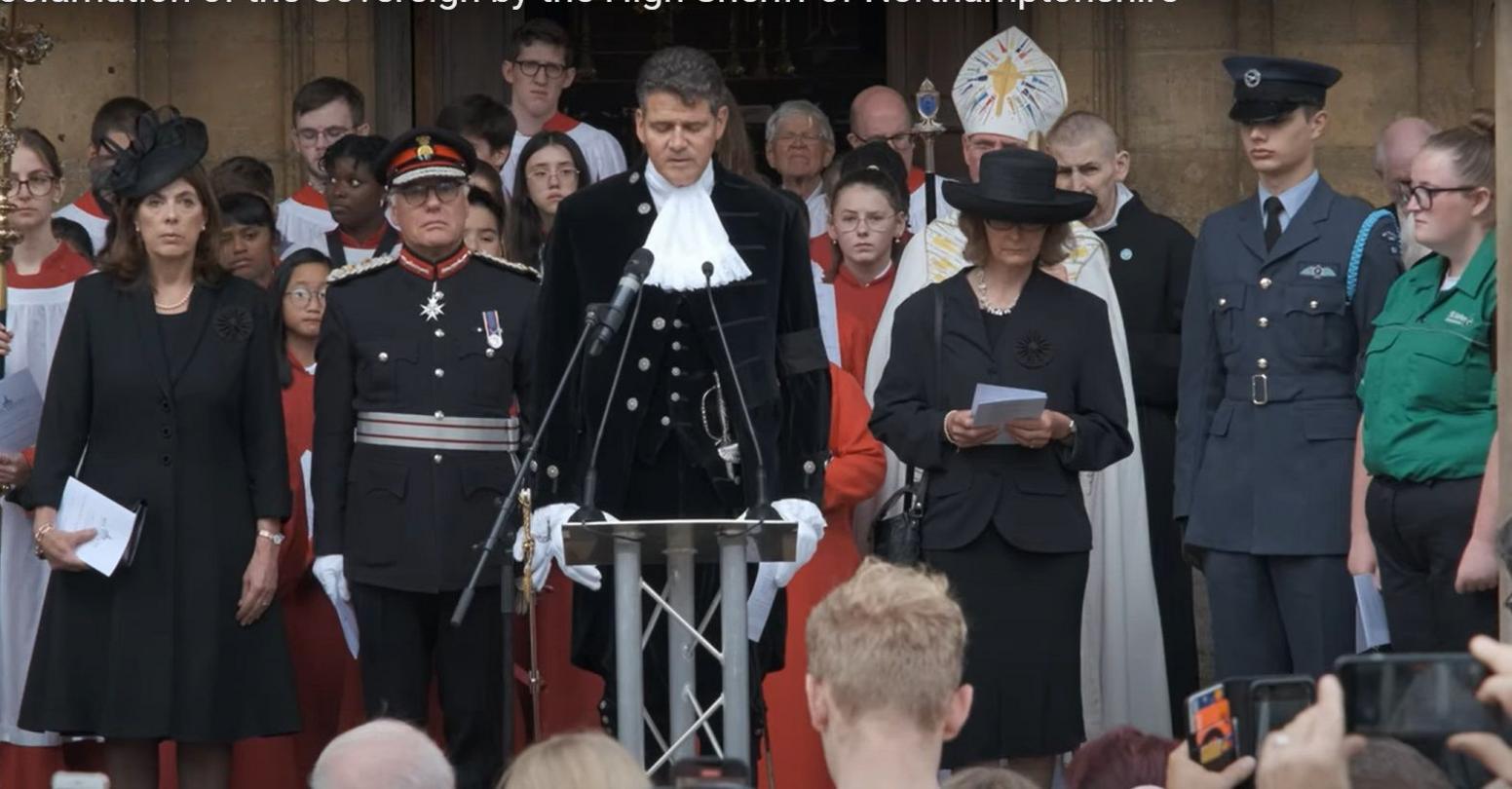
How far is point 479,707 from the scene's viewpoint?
759 cm

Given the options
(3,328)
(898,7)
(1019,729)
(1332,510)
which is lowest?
(1019,729)

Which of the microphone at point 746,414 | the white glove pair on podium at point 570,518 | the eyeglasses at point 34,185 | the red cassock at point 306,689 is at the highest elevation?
the eyeglasses at point 34,185

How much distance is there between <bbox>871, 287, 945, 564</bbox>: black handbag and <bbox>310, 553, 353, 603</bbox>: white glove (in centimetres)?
148

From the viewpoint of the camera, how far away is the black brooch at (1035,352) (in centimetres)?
759

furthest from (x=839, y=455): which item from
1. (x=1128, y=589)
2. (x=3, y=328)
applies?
(x=3, y=328)

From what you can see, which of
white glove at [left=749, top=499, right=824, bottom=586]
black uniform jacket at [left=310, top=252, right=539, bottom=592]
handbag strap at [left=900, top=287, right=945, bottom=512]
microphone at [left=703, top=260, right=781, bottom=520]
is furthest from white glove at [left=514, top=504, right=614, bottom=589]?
handbag strap at [left=900, top=287, right=945, bottom=512]

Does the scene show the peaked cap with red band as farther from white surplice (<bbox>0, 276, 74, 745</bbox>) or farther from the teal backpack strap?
the teal backpack strap

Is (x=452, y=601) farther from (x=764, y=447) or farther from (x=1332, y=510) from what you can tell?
(x=1332, y=510)

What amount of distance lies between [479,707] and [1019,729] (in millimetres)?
1454

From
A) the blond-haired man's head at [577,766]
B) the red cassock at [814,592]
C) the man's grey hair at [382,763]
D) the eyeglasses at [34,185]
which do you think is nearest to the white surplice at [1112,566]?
the red cassock at [814,592]

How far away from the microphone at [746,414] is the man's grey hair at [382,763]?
1638 mm

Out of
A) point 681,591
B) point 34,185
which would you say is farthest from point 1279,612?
point 34,185

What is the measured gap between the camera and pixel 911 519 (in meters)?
7.63

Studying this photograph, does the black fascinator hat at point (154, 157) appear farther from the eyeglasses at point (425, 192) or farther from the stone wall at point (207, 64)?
the stone wall at point (207, 64)
